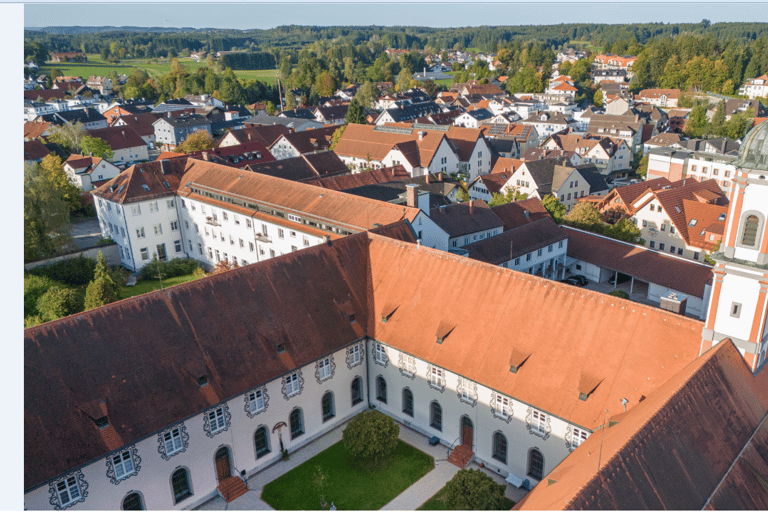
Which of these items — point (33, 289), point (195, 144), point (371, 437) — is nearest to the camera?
point (371, 437)

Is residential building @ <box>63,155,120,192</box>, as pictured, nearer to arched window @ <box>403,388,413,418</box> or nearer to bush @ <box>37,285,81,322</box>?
bush @ <box>37,285,81,322</box>

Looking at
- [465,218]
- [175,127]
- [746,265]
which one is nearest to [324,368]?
[746,265]

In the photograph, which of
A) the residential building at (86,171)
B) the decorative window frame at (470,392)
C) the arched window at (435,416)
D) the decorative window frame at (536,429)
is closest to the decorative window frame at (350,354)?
the arched window at (435,416)

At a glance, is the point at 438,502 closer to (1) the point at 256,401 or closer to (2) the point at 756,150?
(1) the point at 256,401

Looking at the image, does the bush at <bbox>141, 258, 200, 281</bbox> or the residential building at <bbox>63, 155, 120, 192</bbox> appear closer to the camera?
the bush at <bbox>141, 258, 200, 281</bbox>

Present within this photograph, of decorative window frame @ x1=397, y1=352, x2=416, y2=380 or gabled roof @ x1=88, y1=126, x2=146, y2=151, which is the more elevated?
gabled roof @ x1=88, y1=126, x2=146, y2=151

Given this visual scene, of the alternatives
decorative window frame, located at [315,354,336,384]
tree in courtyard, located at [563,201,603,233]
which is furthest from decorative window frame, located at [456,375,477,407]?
tree in courtyard, located at [563,201,603,233]

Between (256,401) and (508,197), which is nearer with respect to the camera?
(256,401)
